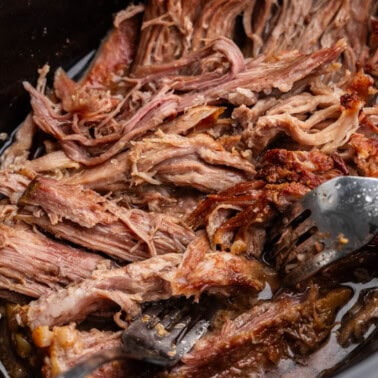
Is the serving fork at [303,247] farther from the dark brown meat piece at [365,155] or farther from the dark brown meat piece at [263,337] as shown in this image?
the dark brown meat piece at [365,155]

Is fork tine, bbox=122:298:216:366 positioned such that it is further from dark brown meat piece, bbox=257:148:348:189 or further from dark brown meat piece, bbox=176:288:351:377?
dark brown meat piece, bbox=257:148:348:189

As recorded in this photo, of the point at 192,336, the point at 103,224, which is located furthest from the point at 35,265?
the point at 192,336

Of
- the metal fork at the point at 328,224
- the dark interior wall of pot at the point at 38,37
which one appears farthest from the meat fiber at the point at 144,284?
the dark interior wall of pot at the point at 38,37

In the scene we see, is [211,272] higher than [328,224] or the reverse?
the reverse

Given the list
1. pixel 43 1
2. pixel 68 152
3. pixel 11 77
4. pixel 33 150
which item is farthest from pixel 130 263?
pixel 43 1

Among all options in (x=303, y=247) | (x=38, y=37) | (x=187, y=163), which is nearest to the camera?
(x=303, y=247)

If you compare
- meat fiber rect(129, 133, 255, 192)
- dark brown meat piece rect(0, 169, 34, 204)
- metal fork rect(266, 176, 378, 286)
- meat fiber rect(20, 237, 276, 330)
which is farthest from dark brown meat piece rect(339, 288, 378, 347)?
dark brown meat piece rect(0, 169, 34, 204)

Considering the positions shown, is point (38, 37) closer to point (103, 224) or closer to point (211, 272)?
point (103, 224)
